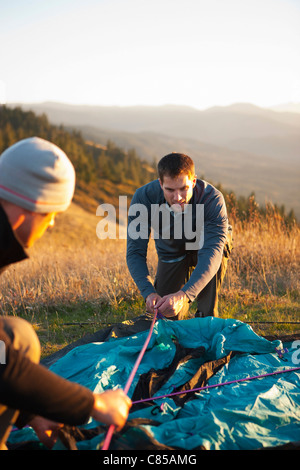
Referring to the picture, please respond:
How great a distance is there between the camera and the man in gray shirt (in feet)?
10.1

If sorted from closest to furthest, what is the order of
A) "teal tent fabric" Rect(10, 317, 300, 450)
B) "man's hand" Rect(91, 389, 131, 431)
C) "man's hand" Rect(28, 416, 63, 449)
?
"man's hand" Rect(91, 389, 131, 431) → "man's hand" Rect(28, 416, 63, 449) → "teal tent fabric" Rect(10, 317, 300, 450)

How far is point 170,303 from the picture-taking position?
2.90 meters

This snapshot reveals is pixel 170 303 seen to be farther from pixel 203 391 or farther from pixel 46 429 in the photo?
pixel 46 429

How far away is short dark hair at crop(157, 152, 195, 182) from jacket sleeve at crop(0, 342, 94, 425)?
197 centimetres

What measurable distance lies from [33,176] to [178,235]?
2313 millimetres

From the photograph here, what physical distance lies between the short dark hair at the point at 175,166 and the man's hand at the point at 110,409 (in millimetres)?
1883

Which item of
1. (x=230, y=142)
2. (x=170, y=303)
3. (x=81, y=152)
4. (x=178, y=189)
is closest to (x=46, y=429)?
(x=170, y=303)

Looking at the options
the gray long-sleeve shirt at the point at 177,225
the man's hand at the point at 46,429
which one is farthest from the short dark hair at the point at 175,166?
the man's hand at the point at 46,429

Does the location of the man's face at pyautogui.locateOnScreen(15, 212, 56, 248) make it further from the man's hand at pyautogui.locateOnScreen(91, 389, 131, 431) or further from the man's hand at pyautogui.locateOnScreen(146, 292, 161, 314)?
the man's hand at pyautogui.locateOnScreen(146, 292, 161, 314)

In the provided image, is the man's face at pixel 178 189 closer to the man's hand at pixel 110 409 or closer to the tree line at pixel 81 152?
the man's hand at pixel 110 409

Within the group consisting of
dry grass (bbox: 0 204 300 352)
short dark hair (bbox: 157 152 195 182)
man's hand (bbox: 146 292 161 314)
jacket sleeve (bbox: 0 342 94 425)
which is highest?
short dark hair (bbox: 157 152 195 182)

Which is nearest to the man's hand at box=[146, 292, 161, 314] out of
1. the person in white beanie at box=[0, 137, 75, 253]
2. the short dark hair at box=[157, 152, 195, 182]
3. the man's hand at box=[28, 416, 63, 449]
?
the short dark hair at box=[157, 152, 195, 182]

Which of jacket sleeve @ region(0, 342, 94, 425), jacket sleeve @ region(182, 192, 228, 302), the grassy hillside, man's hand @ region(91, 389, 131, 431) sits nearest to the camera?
jacket sleeve @ region(0, 342, 94, 425)
